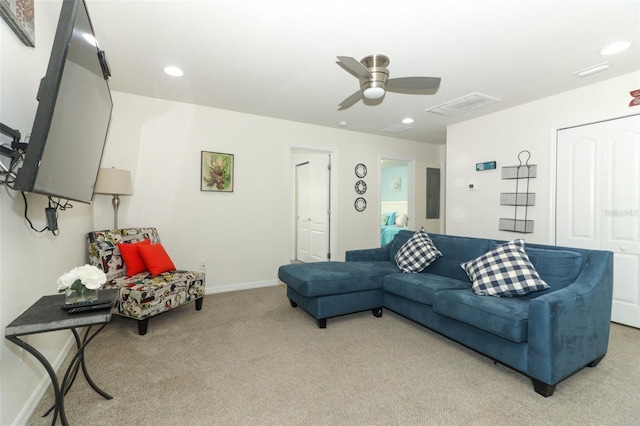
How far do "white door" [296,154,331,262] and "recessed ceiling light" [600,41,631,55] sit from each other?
3.45 m

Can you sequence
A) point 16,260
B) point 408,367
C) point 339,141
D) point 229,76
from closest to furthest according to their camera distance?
1. point 16,260
2. point 408,367
3. point 229,76
4. point 339,141

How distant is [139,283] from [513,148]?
4.66 meters

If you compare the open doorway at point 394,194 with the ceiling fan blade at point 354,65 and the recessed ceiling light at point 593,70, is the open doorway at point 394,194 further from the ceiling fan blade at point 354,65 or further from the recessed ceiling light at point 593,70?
the ceiling fan blade at point 354,65

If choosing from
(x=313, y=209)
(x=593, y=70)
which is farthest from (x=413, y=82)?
(x=313, y=209)

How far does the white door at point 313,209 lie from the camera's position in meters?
5.14

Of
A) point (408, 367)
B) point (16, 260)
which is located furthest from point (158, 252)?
point (408, 367)

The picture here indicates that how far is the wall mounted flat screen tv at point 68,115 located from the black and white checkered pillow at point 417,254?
2929 millimetres

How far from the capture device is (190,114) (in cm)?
384

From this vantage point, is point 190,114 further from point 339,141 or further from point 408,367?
point 408,367

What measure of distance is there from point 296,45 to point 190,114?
2.06 metres

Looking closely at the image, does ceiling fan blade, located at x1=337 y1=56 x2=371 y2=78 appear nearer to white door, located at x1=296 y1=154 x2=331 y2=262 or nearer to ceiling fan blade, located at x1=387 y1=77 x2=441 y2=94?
ceiling fan blade, located at x1=387 y1=77 x2=441 y2=94

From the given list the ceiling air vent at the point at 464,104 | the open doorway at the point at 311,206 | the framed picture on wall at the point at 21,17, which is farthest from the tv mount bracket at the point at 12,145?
the ceiling air vent at the point at 464,104

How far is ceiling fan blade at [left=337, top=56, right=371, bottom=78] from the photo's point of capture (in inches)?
79.7

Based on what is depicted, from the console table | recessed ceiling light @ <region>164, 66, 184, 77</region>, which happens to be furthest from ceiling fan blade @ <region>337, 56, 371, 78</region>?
the console table
